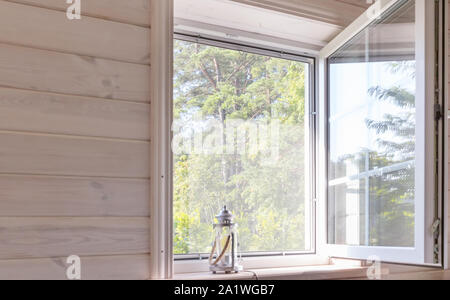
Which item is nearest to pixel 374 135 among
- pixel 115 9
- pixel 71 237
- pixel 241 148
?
pixel 241 148

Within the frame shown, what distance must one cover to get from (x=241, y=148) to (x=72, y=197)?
2.71 ft

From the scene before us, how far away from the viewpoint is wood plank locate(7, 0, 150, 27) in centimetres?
148

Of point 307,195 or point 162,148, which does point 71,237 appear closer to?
point 162,148

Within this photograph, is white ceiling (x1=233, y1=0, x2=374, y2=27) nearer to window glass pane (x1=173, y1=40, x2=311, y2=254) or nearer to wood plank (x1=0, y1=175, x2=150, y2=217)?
window glass pane (x1=173, y1=40, x2=311, y2=254)

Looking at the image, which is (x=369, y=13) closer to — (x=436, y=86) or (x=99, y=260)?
(x=436, y=86)

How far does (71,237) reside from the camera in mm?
1441

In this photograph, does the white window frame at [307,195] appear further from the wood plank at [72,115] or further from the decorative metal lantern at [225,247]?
the wood plank at [72,115]

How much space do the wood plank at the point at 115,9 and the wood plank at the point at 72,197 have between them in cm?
51

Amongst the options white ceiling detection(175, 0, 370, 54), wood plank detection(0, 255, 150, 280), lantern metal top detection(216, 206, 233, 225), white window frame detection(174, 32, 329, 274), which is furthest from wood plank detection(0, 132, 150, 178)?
white ceiling detection(175, 0, 370, 54)

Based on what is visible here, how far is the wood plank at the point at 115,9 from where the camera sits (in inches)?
58.4

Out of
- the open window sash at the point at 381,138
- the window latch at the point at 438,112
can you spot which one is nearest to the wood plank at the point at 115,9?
the open window sash at the point at 381,138

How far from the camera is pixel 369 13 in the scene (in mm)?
1921

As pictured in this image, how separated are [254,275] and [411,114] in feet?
2.64

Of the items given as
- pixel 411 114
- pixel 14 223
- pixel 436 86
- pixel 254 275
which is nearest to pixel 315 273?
pixel 254 275
